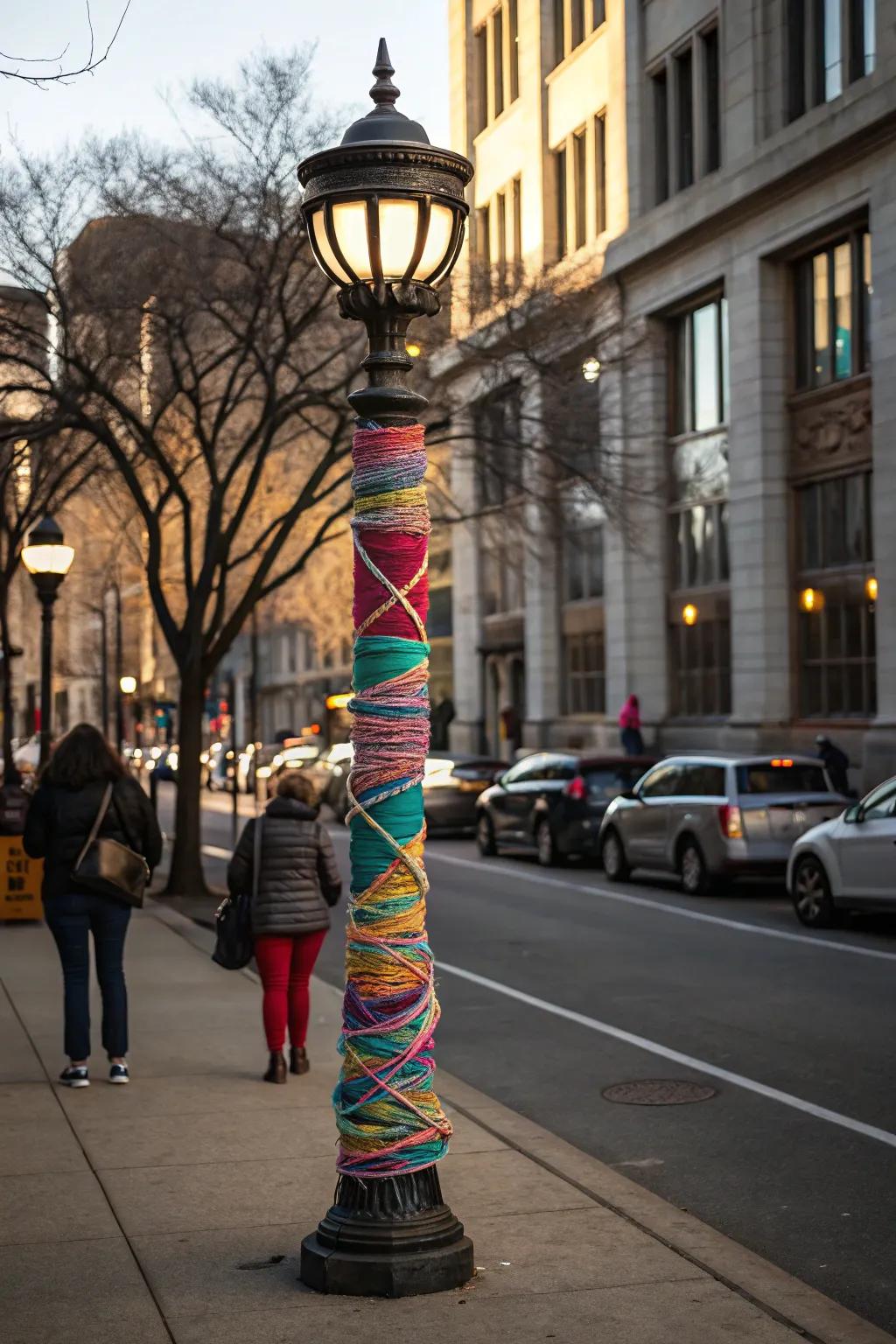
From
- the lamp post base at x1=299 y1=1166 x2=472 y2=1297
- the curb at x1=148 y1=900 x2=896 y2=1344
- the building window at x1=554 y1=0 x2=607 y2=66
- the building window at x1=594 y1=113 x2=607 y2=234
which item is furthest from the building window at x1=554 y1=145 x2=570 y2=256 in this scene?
the lamp post base at x1=299 y1=1166 x2=472 y2=1297

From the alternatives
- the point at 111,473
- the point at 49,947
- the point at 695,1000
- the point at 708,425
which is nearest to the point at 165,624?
the point at 111,473

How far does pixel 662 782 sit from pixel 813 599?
12.4m

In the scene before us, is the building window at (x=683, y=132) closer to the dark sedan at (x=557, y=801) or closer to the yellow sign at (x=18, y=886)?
the dark sedan at (x=557, y=801)

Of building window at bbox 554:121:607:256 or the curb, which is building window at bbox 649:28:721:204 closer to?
building window at bbox 554:121:607:256

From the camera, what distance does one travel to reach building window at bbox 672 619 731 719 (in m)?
38.2

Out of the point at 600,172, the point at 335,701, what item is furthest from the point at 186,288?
the point at 335,701

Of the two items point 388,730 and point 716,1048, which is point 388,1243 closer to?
point 388,730

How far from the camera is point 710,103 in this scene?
1497 inches

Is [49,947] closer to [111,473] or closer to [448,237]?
[448,237]

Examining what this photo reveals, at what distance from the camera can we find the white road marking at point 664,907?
16031mm

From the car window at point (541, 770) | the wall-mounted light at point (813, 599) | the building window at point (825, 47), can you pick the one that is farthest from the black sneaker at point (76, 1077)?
the building window at point (825, 47)

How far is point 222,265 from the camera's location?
2161cm

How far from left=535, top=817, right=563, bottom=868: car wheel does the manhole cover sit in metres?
15.7

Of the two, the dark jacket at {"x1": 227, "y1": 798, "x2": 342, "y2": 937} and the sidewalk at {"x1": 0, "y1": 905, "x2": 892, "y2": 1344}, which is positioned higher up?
the dark jacket at {"x1": 227, "y1": 798, "x2": 342, "y2": 937}
